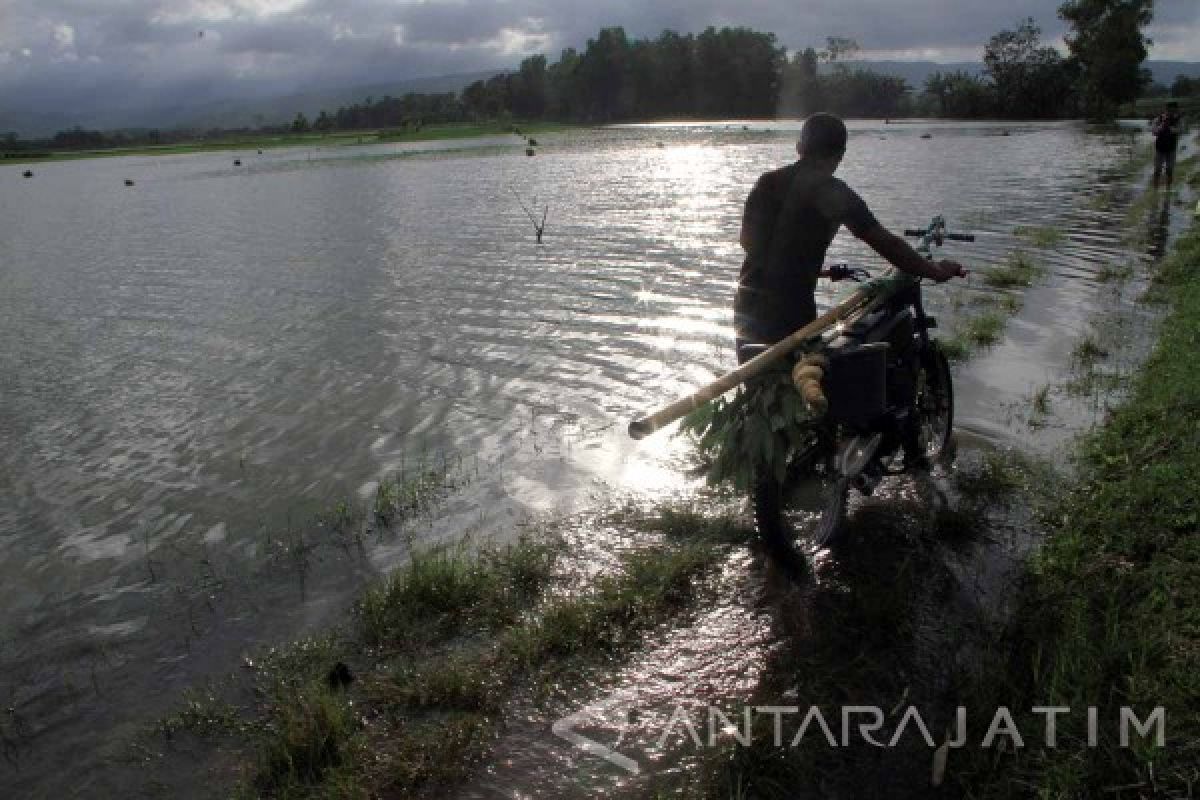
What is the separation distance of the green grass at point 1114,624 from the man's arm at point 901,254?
6.20 feet

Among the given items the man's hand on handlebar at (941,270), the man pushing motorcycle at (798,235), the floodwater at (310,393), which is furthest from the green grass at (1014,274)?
the man pushing motorcycle at (798,235)

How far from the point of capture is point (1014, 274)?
46.4ft

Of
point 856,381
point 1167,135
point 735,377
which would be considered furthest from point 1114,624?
point 1167,135

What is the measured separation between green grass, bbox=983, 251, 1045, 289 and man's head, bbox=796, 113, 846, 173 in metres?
9.98

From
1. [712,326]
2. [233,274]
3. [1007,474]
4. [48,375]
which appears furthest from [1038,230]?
[48,375]

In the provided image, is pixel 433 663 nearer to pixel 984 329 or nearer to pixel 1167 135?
A: pixel 984 329

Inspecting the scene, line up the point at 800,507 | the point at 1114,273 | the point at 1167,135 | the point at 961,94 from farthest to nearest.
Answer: the point at 961,94, the point at 1167,135, the point at 1114,273, the point at 800,507

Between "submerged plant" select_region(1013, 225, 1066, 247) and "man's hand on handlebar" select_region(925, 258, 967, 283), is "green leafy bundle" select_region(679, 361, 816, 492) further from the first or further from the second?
"submerged plant" select_region(1013, 225, 1066, 247)

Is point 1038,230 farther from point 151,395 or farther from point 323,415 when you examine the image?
point 151,395

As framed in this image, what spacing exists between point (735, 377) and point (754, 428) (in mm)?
441

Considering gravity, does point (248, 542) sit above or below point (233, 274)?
below

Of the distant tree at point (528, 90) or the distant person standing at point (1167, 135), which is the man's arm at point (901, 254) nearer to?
the distant person standing at point (1167, 135)

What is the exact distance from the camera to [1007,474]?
21.1ft

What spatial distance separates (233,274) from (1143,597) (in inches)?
710
